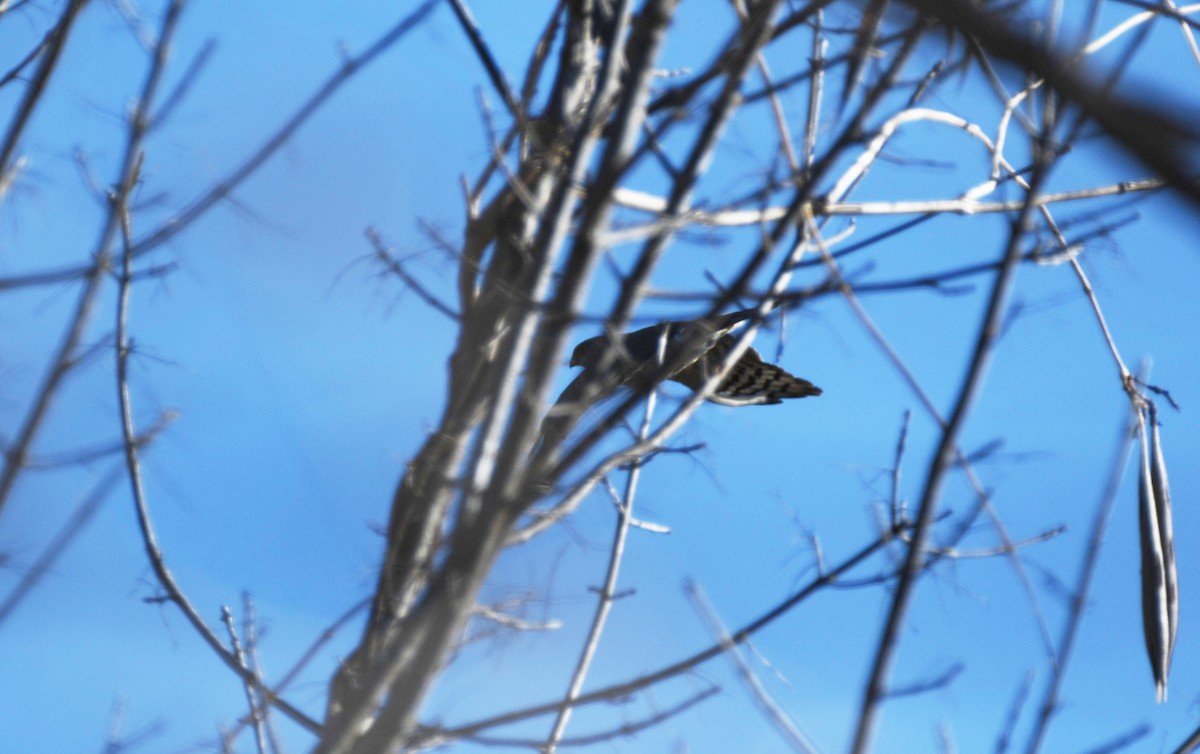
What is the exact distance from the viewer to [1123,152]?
1.20 ft

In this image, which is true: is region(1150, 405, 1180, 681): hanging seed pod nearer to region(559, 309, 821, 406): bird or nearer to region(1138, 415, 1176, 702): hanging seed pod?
region(1138, 415, 1176, 702): hanging seed pod

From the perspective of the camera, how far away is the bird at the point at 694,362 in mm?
1458

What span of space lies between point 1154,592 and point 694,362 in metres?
0.96

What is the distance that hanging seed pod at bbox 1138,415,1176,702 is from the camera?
5.55ft

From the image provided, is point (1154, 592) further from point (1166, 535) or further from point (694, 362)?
point (694, 362)

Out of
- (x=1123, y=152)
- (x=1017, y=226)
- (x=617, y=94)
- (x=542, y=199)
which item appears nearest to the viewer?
(x=1123, y=152)

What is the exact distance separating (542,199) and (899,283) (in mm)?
536

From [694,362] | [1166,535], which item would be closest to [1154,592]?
[1166,535]

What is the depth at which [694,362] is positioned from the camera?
90.8 inches

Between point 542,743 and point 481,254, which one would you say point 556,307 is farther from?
point 542,743

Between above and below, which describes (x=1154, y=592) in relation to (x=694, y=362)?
below

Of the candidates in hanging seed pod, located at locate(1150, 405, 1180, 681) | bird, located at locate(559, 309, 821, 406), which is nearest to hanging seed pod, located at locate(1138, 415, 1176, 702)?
hanging seed pod, located at locate(1150, 405, 1180, 681)

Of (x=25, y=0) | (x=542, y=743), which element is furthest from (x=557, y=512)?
(x=25, y=0)

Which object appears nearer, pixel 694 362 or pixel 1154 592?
pixel 1154 592
